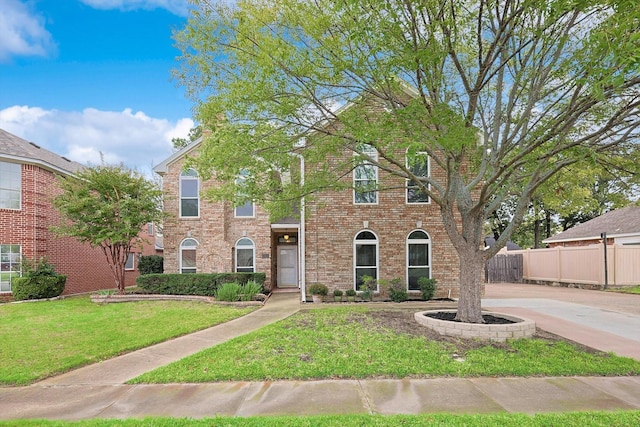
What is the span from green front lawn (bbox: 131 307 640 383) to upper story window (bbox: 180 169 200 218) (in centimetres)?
935

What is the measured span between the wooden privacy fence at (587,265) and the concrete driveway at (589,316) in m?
1.93

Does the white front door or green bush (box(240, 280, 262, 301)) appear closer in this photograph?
green bush (box(240, 280, 262, 301))

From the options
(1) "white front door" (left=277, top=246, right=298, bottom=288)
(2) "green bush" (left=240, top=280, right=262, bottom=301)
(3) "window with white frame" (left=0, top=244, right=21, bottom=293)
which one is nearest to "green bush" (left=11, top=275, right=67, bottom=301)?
(3) "window with white frame" (left=0, top=244, right=21, bottom=293)

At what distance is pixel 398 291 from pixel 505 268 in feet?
42.4

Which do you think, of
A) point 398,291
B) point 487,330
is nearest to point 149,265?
point 398,291

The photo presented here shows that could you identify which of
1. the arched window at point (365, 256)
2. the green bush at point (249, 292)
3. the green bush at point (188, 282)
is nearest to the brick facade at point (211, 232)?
the green bush at point (188, 282)

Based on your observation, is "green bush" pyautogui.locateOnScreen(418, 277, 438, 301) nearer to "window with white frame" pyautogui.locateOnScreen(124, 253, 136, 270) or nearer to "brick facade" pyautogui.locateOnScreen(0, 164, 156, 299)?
"brick facade" pyautogui.locateOnScreen(0, 164, 156, 299)

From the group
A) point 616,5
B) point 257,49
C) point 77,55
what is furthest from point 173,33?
point 77,55

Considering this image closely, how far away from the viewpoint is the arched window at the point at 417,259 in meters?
12.5

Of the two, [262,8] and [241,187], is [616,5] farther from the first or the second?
[241,187]

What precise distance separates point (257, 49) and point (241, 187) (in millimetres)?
3257

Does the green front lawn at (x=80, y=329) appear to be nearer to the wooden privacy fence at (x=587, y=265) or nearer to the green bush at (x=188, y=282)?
the green bush at (x=188, y=282)

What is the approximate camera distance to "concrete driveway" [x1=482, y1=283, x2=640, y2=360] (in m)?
6.93

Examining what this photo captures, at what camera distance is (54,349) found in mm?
6438
